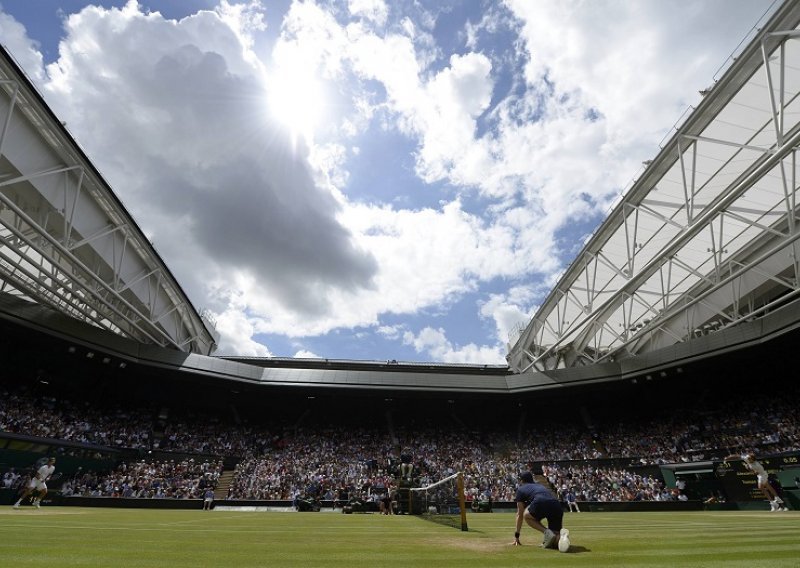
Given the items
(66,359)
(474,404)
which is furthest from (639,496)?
(66,359)

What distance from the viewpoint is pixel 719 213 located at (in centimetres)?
1872

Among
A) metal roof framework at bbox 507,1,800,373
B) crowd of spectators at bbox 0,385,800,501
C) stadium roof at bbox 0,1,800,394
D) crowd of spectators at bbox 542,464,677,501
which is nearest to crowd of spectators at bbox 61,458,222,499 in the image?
crowd of spectators at bbox 0,385,800,501

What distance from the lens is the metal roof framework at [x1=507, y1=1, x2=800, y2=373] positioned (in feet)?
54.0

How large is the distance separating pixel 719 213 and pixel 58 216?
29.2 m

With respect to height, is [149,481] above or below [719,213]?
below

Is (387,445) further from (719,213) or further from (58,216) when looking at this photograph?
(719,213)

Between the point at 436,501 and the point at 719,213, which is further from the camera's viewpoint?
the point at 719,213

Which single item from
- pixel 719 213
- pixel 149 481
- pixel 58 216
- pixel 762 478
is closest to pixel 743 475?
pixel 762 478

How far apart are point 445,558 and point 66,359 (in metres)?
36.0

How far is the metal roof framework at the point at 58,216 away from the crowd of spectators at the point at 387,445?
7.66m

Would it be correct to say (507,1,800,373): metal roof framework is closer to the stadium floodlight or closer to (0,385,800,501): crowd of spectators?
(0,385,800,501): crowd of spectators

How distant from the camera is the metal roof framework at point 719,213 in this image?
16.5m

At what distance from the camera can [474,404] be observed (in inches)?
1601

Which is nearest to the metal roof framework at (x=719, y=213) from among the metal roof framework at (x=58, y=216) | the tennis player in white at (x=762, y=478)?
the tennis player in white at (x=762, y=478)
